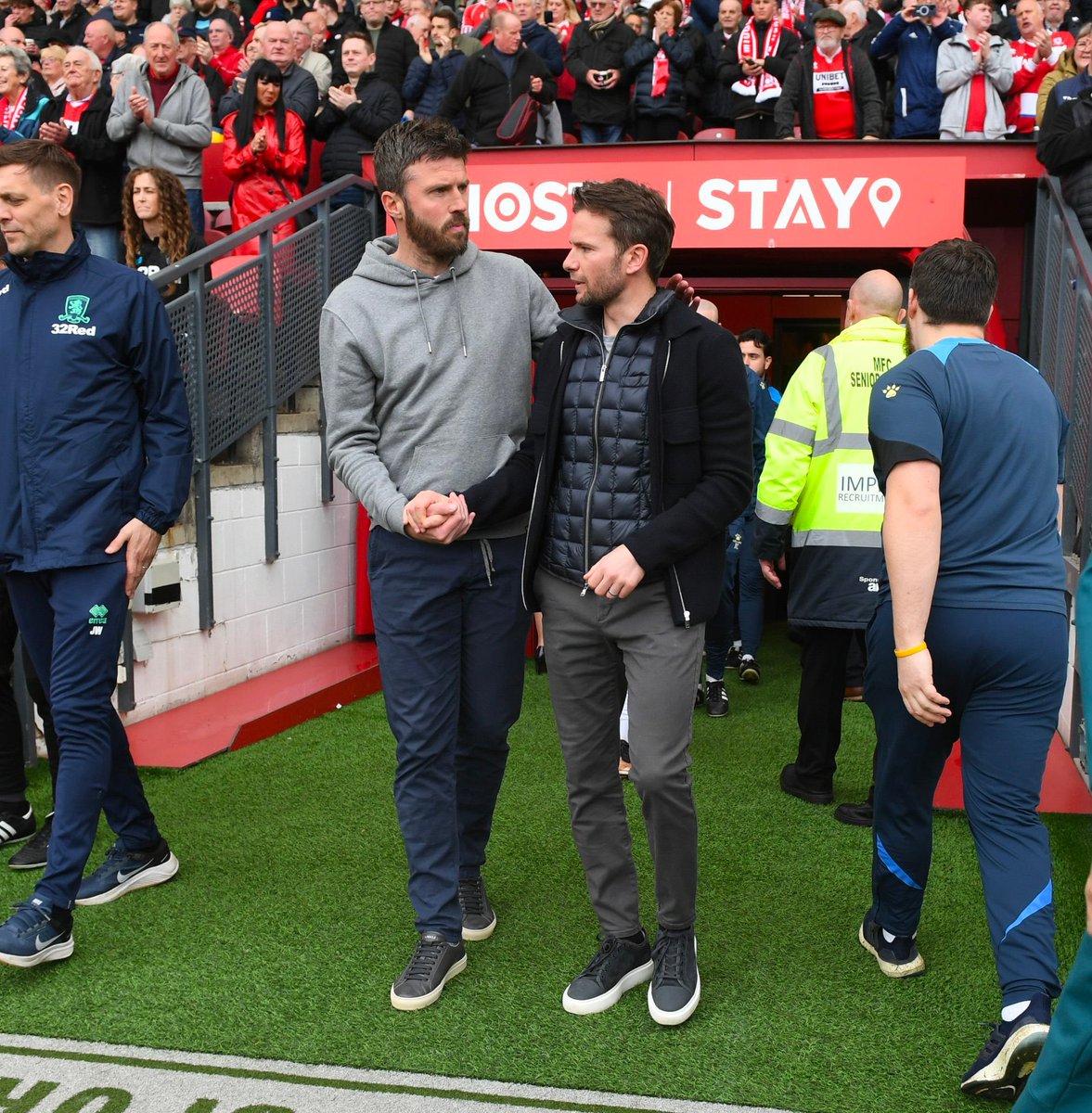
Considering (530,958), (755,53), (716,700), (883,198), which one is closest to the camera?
(530,958)

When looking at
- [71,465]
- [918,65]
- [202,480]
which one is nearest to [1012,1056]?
[71,465]

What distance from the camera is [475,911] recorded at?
3.55 m

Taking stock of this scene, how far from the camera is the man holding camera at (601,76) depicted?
922cm

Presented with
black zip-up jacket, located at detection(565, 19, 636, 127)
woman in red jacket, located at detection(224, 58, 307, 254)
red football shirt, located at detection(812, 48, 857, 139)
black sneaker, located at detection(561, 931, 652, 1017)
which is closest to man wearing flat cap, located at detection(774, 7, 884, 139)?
red football shirt, located at detection(812, 48, 857, 139)

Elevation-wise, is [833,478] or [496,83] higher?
[496,83]

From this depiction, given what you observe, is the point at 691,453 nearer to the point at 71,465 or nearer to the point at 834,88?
the point at 71,465

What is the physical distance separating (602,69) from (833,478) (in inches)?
220

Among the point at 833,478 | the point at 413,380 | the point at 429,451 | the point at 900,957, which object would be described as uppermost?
the point at 413,380

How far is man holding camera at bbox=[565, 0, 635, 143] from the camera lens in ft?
30.2

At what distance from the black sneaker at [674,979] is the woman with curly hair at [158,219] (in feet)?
13.4

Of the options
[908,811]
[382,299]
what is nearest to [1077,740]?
[908,811]

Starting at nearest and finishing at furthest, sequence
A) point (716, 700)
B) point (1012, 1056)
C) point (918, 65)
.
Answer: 1. point (1012, 1056)
2. point (716, 700)
3. point (918, 65)

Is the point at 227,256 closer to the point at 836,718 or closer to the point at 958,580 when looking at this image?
the point at 836,718

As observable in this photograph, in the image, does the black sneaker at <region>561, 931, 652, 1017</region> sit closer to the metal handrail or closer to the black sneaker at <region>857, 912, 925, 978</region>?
the black sneaker at <region>857, 912, 925, 978</region>
